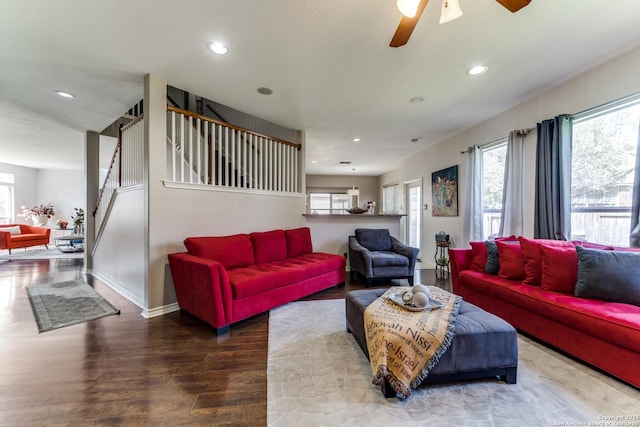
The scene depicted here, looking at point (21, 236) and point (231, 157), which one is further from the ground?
point (231, 157)

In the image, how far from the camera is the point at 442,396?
154 centimetres

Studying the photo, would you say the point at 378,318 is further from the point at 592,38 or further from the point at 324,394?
the point at 592,38

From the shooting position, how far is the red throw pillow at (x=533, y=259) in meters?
2.36

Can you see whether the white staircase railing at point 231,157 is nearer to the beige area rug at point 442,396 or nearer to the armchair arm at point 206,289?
the armchair arm at point 206,289

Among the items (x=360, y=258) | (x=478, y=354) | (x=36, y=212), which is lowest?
(x=478, y=354)

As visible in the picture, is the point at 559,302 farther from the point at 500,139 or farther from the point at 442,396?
the point at 500,139

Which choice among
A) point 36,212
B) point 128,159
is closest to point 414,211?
point 128,159

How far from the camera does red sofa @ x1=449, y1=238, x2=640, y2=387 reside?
1633 mm

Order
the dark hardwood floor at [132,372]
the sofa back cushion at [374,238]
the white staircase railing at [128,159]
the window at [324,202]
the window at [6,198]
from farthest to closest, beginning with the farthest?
the window at [324,202] → the window at [6,198] → the sofa back cushion at [374,238] → the white staircase railing at [128,159] → the dark hardwood floor at [132,372]

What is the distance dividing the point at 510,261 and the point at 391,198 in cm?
621

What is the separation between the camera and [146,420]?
1361mm

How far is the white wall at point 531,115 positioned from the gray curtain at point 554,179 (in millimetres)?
188

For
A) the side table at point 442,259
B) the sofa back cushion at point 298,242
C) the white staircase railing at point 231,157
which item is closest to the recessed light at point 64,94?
the white staircase railing at point 231,157

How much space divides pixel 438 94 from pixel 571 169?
1.68 meters
